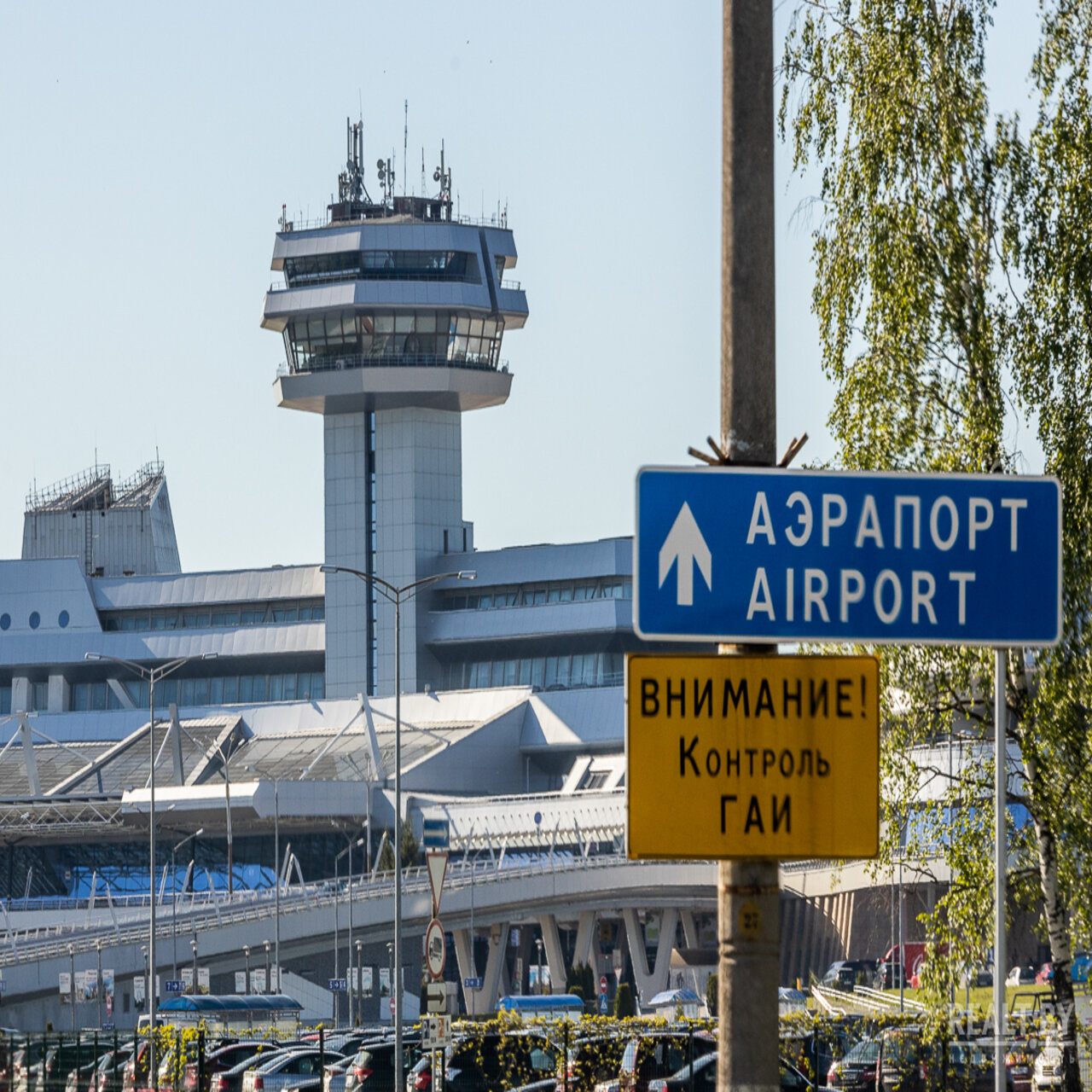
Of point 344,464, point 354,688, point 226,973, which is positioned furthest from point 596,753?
point 226,973

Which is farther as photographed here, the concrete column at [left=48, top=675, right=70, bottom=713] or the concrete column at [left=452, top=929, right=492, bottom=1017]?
the concrete column at [left=48, top=675, right=70, bottom=713]

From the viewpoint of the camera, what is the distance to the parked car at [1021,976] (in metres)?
82.8

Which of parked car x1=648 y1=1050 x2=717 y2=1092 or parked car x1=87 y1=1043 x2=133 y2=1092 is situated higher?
parked car x1=648 y1=1050 x2=717 y2=1092

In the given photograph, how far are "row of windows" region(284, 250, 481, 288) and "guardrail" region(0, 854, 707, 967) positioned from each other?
5881 cm

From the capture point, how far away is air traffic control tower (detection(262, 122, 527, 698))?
532 ft

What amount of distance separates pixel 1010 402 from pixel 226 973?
88.6 m

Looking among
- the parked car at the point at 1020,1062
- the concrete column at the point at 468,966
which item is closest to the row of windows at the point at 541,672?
the concrete column at the point at 468,966

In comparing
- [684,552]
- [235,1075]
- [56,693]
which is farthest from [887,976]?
[56,693]

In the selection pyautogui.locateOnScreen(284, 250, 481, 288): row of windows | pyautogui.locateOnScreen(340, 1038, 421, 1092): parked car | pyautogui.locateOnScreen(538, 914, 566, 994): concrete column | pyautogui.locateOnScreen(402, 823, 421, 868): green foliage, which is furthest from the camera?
pyautogui.locateOnScreen(284, 250, 481, 288): row of windows

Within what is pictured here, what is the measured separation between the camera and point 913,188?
20766 mm

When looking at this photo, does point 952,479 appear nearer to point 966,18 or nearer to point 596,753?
point 966,18

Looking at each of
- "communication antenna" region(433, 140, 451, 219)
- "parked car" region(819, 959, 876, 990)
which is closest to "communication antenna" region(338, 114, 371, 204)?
"communication antenna" region(433, 140, 451, 219)

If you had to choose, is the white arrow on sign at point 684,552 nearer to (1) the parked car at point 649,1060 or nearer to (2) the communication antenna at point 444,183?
(1) the parked car at point 649,1060

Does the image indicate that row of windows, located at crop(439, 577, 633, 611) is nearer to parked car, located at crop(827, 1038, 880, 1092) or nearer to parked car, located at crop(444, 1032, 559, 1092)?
parked car, located at crop(827, 1038, 880, 1092)
